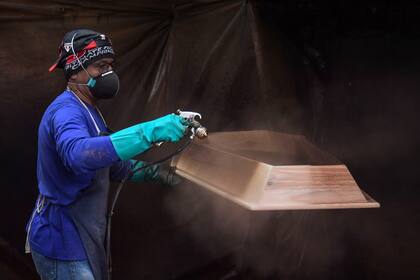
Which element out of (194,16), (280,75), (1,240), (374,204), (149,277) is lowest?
(149,277)

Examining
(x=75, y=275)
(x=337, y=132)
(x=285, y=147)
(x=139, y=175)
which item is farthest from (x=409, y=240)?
(x=75, y=275)

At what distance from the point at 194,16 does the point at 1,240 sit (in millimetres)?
1786

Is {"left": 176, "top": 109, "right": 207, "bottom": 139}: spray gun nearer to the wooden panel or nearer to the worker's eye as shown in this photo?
the wooden panel

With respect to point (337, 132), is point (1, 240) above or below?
below

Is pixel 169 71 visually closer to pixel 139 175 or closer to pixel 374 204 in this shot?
pixel 139 175

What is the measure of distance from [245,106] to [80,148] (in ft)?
4.38

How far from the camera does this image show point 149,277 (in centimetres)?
348

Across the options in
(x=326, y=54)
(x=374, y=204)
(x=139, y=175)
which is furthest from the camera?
(x=326, y=54)

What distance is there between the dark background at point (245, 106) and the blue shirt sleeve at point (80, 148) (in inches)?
41.7

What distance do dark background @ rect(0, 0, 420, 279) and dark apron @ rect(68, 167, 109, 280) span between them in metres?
0.88

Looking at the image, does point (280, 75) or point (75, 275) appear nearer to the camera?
point (75, 275)

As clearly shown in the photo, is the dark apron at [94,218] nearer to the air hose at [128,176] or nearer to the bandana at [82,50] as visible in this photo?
the air hose at [128,176]

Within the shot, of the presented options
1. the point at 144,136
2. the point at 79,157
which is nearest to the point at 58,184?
the point at 79,157

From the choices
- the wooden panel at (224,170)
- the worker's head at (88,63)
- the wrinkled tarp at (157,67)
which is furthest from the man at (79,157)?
the wrinkled tarp at (157,67)
